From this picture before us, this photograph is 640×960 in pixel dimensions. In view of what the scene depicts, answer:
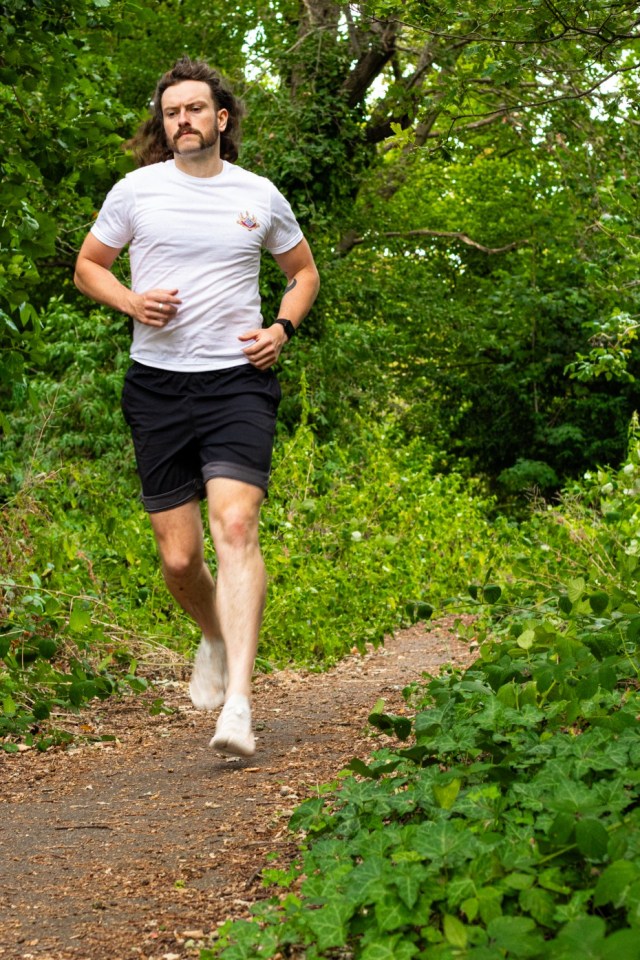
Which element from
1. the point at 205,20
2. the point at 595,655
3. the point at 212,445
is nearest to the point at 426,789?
the point at 595,655

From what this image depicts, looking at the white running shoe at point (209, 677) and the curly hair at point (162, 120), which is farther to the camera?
the white running shoe at point (209, 677)

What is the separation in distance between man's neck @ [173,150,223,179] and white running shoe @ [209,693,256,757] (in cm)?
185

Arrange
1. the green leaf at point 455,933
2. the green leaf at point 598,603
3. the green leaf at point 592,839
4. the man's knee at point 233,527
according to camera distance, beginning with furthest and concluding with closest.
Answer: the man's knee at point 233,527
the green leaf at point 598,603
the green leaf at point 592,839
the green leaf at point 455,933

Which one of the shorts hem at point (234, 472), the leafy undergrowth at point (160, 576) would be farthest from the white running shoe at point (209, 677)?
the shorts hem at point (234, 472)

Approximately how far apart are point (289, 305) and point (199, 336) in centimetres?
52

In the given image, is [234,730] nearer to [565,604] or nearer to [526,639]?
[526,639]

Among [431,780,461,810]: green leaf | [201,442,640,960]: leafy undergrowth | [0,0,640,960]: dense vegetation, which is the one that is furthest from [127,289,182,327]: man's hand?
[431,780,461,810]: green leaf

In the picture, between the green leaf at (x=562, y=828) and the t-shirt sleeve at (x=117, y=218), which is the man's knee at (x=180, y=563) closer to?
the t-shirt sleeve at (x=117, y=218)

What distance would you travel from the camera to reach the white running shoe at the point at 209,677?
15.1ft

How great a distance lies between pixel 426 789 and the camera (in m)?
2.62

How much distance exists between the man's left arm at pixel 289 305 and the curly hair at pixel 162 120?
1.53 feet

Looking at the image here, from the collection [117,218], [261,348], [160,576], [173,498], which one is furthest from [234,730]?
[160,576]

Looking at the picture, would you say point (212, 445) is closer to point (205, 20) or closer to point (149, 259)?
point (149, 259)

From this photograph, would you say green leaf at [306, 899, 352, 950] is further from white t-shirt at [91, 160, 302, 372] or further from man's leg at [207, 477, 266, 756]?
white t-shirt at [91, 160, 302, 372]
